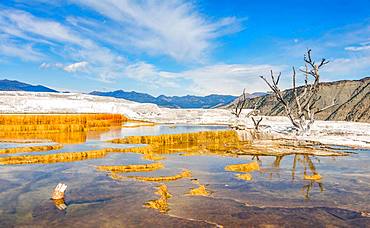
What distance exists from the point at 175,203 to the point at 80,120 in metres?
19.8

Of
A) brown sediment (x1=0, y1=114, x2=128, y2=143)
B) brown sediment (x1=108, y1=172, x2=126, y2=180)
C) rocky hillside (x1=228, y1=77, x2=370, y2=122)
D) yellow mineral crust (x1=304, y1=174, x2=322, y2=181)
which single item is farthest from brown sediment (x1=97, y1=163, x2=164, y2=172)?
rocky hillside (x1=228, y1=77, x2=370, y2=122)

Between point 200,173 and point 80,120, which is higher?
point 80,120

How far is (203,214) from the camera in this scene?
6.20 meters

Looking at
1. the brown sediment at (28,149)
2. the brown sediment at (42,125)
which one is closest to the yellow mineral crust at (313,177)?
the brown sediment at (28,149)

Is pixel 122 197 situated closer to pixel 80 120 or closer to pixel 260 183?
pixel 260 183

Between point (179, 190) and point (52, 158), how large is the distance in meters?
5.50

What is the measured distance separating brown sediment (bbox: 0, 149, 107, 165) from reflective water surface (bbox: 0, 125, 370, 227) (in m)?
0.03

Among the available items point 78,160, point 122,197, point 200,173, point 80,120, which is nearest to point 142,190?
point 122,197

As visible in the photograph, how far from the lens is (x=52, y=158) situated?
37.1 ft

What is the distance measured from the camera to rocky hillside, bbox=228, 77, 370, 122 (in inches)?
1937

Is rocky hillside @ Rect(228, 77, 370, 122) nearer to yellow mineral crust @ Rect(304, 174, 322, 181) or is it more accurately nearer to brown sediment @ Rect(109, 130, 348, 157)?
brown sediment @ Rect(109, 130, 348, 157)

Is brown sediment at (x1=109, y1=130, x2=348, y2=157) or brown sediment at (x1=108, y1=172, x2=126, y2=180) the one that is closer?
brown sediment at (x1=108, y1=172, x2=126, y2=180)

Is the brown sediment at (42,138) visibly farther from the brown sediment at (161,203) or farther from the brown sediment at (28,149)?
the brown sediment at (161,203)

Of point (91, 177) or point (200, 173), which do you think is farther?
point (200, 173)
